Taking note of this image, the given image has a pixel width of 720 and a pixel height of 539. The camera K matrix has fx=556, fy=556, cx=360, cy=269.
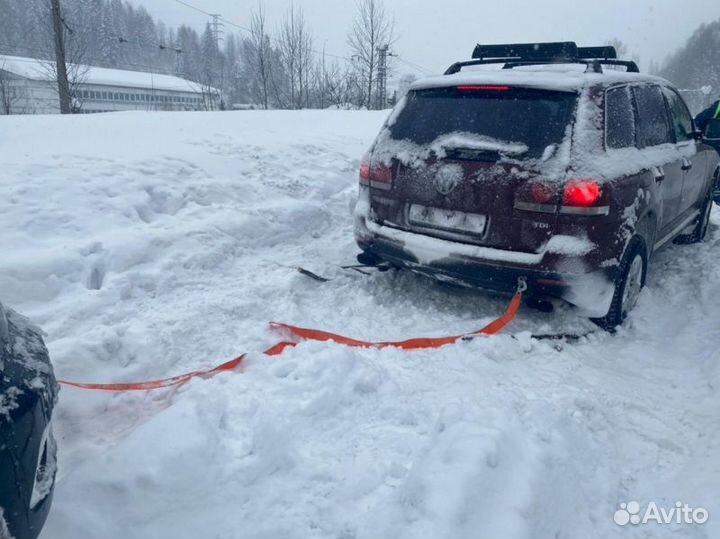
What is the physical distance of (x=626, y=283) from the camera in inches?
160

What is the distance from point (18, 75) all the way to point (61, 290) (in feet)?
165

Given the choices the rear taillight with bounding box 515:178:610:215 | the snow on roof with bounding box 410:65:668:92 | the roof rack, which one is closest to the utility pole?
the roof rack

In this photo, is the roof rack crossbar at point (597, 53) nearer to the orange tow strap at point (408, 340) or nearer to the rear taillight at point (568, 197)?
the rear taillight at point (568, 197)

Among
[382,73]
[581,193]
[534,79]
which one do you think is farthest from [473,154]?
[382,73]

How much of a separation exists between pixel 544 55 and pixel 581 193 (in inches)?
81.6

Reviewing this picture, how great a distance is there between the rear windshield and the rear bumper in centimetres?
70

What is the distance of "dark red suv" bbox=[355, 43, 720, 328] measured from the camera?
3.57 meters

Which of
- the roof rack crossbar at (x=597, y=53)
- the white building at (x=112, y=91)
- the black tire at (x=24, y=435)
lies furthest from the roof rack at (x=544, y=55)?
the white building at (x=112, y=91)

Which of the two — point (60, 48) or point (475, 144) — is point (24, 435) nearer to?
point (475, 144)

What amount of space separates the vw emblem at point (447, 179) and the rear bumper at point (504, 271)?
14.4 inches

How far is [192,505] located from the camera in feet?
7.57

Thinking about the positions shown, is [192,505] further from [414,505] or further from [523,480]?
[523,480]

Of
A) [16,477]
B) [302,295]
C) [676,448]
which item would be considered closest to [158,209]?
[302,295]

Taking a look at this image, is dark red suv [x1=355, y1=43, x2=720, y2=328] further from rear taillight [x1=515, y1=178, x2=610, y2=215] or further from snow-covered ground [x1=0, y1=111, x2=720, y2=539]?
snow-covered ground [x1=0, y1=111, x2=720, y2=539]
